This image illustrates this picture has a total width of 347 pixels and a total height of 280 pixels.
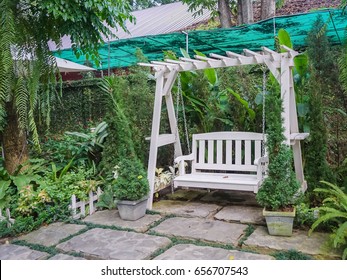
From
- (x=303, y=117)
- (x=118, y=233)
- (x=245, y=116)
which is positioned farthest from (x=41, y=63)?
(x=303, y=117)

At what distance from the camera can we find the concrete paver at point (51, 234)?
112 inches

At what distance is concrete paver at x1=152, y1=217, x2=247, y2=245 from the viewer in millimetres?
2764

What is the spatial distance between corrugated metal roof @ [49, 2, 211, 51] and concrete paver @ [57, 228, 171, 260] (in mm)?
6905

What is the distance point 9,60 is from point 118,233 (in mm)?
1728

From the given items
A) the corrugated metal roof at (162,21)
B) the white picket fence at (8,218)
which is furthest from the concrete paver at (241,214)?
the corrugated metal roof at (162,21)

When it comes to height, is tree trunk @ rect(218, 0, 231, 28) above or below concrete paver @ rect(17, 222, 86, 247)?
above

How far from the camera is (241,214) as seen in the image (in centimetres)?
331

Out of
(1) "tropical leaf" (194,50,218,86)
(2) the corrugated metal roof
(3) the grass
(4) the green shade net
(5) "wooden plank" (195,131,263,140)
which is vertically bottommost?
(3) the grass

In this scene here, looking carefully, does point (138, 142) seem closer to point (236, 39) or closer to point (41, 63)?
point (41, 63)

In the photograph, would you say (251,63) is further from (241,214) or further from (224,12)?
(224,12)

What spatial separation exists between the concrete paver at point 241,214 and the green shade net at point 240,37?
7.30ft

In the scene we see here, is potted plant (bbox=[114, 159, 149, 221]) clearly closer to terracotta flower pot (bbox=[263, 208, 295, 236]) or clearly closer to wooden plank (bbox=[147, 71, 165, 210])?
wooden plank (bbox=[147, 71, 165, 210])

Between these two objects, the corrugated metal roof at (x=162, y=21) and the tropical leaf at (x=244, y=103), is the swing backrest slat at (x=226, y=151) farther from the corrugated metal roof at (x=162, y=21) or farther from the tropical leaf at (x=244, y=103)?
the corrugated metal roof at (x=162, y=21)

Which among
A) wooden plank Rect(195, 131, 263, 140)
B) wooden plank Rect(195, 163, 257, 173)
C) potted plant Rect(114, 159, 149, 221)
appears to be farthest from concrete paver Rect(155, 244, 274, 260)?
wooden plank Rect(195, 131, 263, 140)
